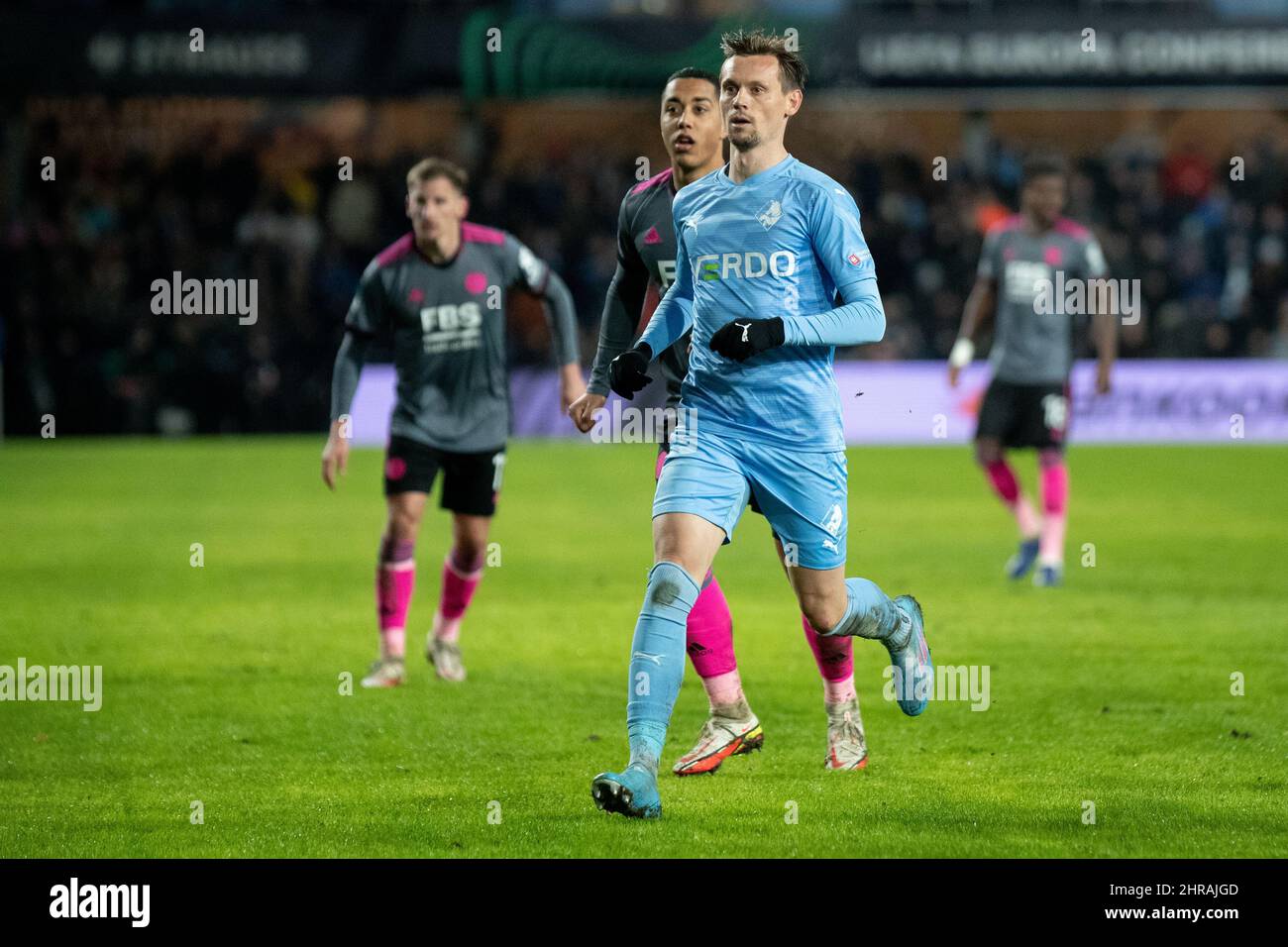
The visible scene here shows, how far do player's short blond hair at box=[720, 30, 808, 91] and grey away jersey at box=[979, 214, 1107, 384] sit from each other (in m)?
6.85

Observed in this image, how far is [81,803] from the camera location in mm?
6113

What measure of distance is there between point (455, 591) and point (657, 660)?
11.0ft

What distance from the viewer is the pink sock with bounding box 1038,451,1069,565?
39.1 ft

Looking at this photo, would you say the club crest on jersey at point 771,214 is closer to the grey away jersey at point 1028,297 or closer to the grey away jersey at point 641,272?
the grey away jersey at point 641,272

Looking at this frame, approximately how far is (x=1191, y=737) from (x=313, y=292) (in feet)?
65.7

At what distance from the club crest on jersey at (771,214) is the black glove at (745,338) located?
0.40m

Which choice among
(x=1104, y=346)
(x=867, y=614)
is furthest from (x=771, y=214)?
(x=1104, y=346)

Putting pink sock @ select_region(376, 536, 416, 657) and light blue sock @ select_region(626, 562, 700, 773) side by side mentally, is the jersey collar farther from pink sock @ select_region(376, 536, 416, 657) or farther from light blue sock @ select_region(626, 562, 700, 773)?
pink sock @ select_region(376, 536, 416, 657)

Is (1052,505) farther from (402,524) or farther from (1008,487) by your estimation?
(402,524)

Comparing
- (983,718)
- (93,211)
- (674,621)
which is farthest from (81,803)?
(93,211)

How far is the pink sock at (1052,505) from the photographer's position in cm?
1191

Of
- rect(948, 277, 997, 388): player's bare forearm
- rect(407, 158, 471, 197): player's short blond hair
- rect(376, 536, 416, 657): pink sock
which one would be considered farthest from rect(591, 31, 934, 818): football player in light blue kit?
rect(948, 277, 997, 388): player's bare forearm

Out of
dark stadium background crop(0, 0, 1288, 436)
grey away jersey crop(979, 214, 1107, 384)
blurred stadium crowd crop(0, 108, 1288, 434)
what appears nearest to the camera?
grey away jersey crop(979, 214, 1107, 384)

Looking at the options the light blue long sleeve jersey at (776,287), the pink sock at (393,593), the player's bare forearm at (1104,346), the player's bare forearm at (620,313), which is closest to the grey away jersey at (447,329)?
the pink sock at (393,593)
